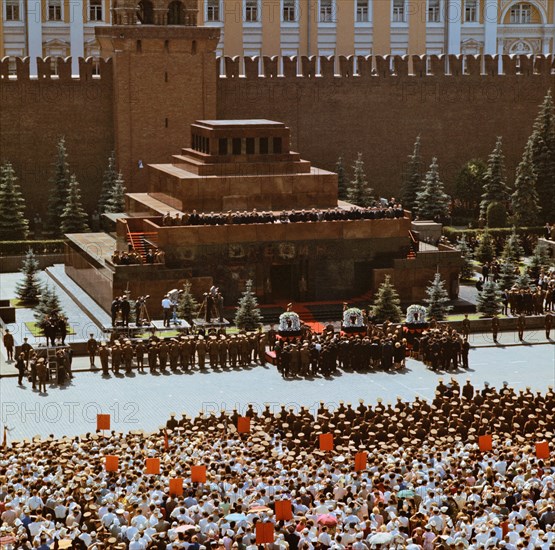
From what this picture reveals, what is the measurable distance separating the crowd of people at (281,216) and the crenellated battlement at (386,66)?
45.9ft

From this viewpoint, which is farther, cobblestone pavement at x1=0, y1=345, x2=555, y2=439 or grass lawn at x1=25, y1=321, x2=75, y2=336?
grass lawn at x1=25, y1=321, x2=75, y2=336

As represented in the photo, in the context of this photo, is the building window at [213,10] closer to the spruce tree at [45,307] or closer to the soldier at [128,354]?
the spruce tree at [45,307]

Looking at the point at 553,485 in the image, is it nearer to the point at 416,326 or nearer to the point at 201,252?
the point at 416,326

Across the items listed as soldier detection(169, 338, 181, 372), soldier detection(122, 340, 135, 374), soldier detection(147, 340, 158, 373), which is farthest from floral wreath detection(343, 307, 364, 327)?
soldier detection(122, 340, 135, 374)

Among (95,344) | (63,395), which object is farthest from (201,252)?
(63,395)

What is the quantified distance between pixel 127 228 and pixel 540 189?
17.6m

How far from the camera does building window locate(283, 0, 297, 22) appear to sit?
68500 millimetres

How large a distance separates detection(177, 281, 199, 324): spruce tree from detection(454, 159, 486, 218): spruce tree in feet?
61.7

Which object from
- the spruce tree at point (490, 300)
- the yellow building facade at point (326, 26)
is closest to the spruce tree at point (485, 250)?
the spruce tree at point (490, 300)

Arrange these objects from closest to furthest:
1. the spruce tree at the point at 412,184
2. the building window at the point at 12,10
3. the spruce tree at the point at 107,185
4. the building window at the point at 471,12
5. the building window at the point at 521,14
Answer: the spruce tree at the point at 107,185 → the spruce tree at the point at 412,184 → the building window at the point at 12,10 → the building window at the point at 471,12 → the building window at the point at 521,14

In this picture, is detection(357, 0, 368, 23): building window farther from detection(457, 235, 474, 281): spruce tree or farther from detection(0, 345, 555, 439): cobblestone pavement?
detection(0, 345, 555, 439): cobblestone pavement

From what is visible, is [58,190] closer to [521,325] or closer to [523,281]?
[523,281]

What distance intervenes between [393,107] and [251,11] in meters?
14.9

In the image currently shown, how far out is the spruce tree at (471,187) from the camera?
175 ft
